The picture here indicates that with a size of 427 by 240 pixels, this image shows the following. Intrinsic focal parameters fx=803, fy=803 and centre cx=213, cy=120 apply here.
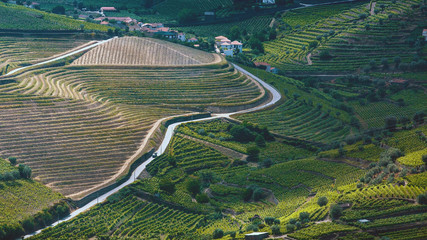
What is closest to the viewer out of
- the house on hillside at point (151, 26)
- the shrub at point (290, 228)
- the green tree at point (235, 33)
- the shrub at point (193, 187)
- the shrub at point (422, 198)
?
the shrub at point (290, 228)

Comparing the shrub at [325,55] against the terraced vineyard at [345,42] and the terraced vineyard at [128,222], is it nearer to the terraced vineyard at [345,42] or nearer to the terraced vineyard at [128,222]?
the terraced vineyard at [345,42]

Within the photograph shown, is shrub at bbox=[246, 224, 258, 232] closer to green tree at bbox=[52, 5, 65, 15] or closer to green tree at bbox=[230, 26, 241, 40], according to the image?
green tree at bbox=[230, 26, 241, 40]

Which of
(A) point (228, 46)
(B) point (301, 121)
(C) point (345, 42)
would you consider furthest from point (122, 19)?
(B) point (301, 121)

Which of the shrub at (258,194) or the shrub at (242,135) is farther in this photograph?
the shrub at (242,135)

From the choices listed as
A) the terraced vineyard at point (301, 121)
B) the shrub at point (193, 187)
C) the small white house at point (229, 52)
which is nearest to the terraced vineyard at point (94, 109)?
the terraced vineyard at point (301, 121)

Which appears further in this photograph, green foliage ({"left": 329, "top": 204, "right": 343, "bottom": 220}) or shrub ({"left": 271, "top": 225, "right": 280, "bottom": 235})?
green foliage ({"left": 329, "top": 204, "right": 343, "bottom": 220})

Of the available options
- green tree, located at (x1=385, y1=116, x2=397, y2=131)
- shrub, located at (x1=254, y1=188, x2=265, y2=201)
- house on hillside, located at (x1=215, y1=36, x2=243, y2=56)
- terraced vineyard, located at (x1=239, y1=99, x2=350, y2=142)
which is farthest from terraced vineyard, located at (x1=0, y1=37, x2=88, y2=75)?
green tree, located at (x1=385, y1=116, x2=397, y2=131)

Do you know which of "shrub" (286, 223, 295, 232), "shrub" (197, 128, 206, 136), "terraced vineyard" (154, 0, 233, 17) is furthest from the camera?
"terraced vineyard" (154, 0, 233, 17)
